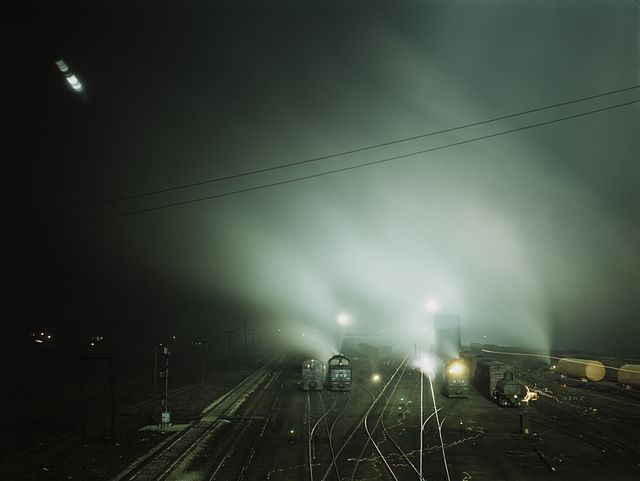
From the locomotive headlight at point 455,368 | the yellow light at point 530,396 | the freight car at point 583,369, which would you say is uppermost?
the locomotive headlight at point 455,368

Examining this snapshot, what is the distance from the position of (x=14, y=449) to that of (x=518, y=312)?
155m

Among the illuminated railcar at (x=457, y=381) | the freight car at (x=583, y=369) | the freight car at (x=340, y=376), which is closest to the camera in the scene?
the illuminated railcar at (x=457, y=381)

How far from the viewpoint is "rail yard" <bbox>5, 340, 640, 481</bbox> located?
19.9m

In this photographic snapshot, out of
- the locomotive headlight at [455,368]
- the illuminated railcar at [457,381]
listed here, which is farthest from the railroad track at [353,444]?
the locomotive headlight at [455,368]

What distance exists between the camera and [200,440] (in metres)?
25.3

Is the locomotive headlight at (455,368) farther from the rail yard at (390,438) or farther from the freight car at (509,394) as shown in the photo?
the freight car at (509,394)

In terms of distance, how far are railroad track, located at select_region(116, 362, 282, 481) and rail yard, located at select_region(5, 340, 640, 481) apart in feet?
0.20

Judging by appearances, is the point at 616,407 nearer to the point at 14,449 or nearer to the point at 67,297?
the point at 14,449

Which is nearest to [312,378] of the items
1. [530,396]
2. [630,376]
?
[530,396]

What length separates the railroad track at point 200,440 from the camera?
19781mm

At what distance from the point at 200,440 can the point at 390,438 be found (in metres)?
10.9

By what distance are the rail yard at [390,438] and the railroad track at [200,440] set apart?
0.06m

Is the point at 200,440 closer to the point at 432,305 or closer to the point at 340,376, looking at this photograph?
the point at 340,376

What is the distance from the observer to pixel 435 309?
6888 centimetres
